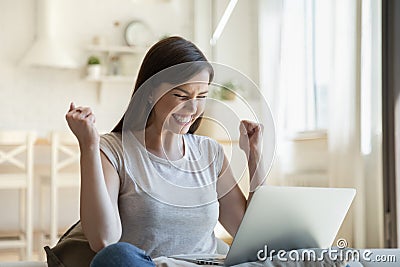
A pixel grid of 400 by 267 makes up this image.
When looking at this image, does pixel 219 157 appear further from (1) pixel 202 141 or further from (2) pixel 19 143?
(2) pixel 19 143

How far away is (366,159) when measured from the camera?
3.56 metres

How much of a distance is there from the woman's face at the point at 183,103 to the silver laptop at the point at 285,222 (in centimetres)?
24

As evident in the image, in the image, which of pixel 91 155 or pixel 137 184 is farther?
pixel 137 184

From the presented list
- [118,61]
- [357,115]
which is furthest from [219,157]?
[118,61]

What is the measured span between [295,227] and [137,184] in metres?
0.35

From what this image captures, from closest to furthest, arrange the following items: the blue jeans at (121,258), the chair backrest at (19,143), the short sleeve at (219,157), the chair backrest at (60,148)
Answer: the blue jeans at (121,258)
the short sleeve at (219,157)
the chair backrest at (19,143)
the chair backrest at (60,148)

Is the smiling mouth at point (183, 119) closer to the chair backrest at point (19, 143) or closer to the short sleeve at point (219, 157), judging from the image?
the short sleeve at point (219, 157)

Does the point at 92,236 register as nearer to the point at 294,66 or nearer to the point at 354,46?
the point at 354,46

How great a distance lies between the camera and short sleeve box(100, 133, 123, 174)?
1413mm

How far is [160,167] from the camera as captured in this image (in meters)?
1.48

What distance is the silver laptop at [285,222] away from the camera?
3.97 ft

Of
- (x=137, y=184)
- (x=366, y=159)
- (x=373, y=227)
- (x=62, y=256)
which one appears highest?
(x=137, y=184)

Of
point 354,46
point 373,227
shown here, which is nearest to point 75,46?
point 354,46

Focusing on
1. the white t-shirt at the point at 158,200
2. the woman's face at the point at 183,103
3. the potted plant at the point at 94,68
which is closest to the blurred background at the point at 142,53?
the potted plant at the point at 94,68
